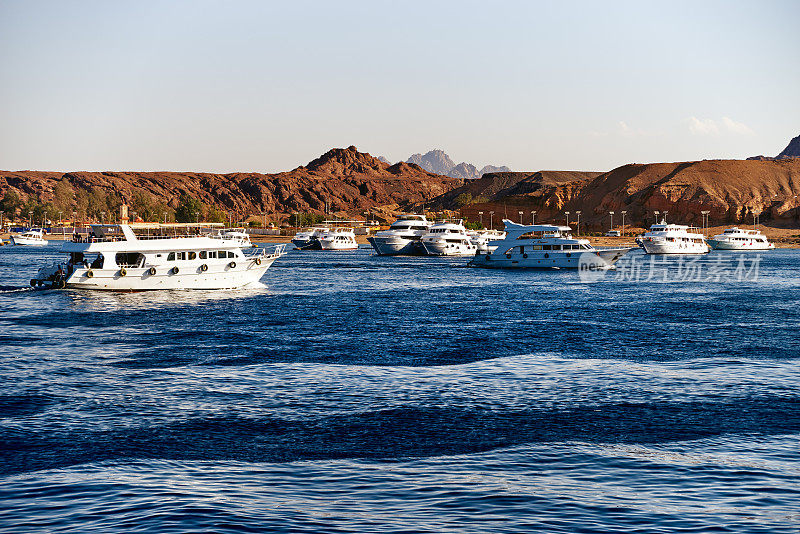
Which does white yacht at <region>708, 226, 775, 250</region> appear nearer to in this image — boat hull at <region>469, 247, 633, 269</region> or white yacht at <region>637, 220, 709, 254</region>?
white yacht at <region>637, 220, 709, 254</region>

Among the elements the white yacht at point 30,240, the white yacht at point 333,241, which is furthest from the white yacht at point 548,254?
the white yacht at point 30,240

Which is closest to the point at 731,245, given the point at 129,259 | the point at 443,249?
the point at 443,249

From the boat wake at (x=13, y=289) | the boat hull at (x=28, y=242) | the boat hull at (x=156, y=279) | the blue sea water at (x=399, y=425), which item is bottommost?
the blue sea water at (x=399, y=425)

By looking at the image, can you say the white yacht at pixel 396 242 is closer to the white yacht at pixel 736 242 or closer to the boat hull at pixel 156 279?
the white yacht at pixel 736 242

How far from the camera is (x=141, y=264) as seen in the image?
60.1m

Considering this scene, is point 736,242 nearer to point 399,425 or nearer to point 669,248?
point 669,248

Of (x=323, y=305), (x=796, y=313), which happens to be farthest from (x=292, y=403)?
(x=796, y=313)

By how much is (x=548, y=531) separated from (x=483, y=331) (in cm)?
2721

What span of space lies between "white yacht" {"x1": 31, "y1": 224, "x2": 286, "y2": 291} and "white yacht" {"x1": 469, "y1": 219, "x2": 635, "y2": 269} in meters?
42.5

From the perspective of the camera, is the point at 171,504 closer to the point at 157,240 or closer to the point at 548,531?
the point at 548,531

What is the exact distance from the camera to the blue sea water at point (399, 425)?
14.8m

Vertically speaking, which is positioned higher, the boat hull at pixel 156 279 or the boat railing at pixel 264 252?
the boat railing at pixel 264 252

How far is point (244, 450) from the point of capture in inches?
745

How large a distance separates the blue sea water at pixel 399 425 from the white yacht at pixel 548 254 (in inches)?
1964
